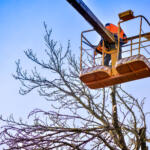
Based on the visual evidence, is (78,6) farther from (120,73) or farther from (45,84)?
(45,84)

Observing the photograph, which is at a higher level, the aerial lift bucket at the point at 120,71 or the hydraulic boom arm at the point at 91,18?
the hydraulic boom arm at the point at 91,18

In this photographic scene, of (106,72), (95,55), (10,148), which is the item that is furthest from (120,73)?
(10,148)

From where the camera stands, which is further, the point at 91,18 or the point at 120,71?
the point at 91,18

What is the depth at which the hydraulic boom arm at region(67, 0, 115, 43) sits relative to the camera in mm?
7244

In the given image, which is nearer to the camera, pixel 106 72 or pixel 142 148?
pixel 106 72

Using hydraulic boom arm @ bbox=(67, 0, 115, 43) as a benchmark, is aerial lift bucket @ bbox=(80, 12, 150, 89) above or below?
below

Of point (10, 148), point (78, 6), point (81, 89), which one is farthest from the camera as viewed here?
point (81, 89)

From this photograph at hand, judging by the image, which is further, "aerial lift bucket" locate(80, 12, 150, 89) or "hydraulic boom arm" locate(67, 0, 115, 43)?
"hydraulic boom arm" locate(67, 0, 115, 43)

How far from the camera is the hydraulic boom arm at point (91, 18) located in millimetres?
7244

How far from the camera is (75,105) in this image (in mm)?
9492

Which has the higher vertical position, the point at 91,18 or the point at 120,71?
the point at 91,18

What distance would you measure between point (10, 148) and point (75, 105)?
4.97 m

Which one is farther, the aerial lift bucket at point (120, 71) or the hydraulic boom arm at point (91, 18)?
the hydraulic boom arm at point (91, 18)

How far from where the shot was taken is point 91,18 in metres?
7.80
